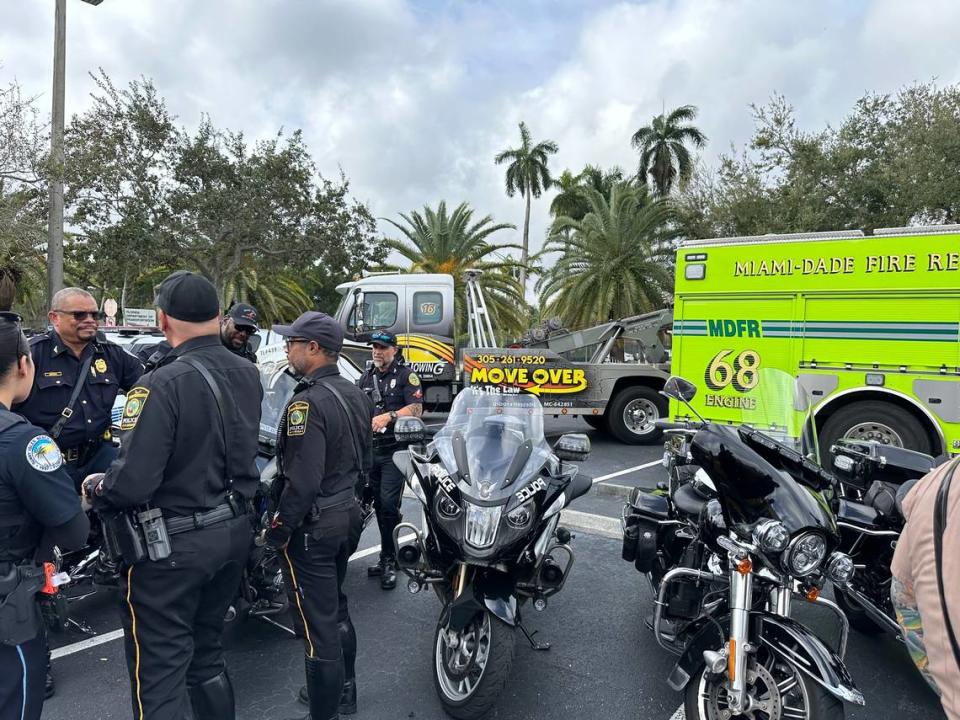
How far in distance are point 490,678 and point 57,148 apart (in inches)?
443

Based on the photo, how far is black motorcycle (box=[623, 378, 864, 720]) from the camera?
238cm

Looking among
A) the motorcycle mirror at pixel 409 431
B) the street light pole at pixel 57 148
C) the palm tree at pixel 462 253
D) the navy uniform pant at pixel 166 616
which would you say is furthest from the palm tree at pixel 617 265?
the navy uniform pant at pixel 166 616

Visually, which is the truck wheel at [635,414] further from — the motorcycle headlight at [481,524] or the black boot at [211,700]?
the black boot at [211,700]

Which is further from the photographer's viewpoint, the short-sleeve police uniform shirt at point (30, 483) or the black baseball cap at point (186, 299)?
the black baseball cap at point (186, 299)

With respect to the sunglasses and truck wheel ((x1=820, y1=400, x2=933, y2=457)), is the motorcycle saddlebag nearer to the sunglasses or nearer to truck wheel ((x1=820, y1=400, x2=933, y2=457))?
the sunglasses

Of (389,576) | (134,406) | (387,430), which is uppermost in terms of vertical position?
(134,406)

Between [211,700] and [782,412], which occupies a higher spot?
[782,412]

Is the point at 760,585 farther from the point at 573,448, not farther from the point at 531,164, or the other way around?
the point at 531,164

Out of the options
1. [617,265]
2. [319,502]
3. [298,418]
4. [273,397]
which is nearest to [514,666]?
[319,502]

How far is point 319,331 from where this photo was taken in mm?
2975

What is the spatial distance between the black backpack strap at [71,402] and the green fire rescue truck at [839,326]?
526 cm

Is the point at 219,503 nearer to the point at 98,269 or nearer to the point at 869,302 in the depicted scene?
the point at 869,302

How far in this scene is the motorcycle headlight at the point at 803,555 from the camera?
2480 millimetres

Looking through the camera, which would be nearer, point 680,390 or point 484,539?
point 484,539
